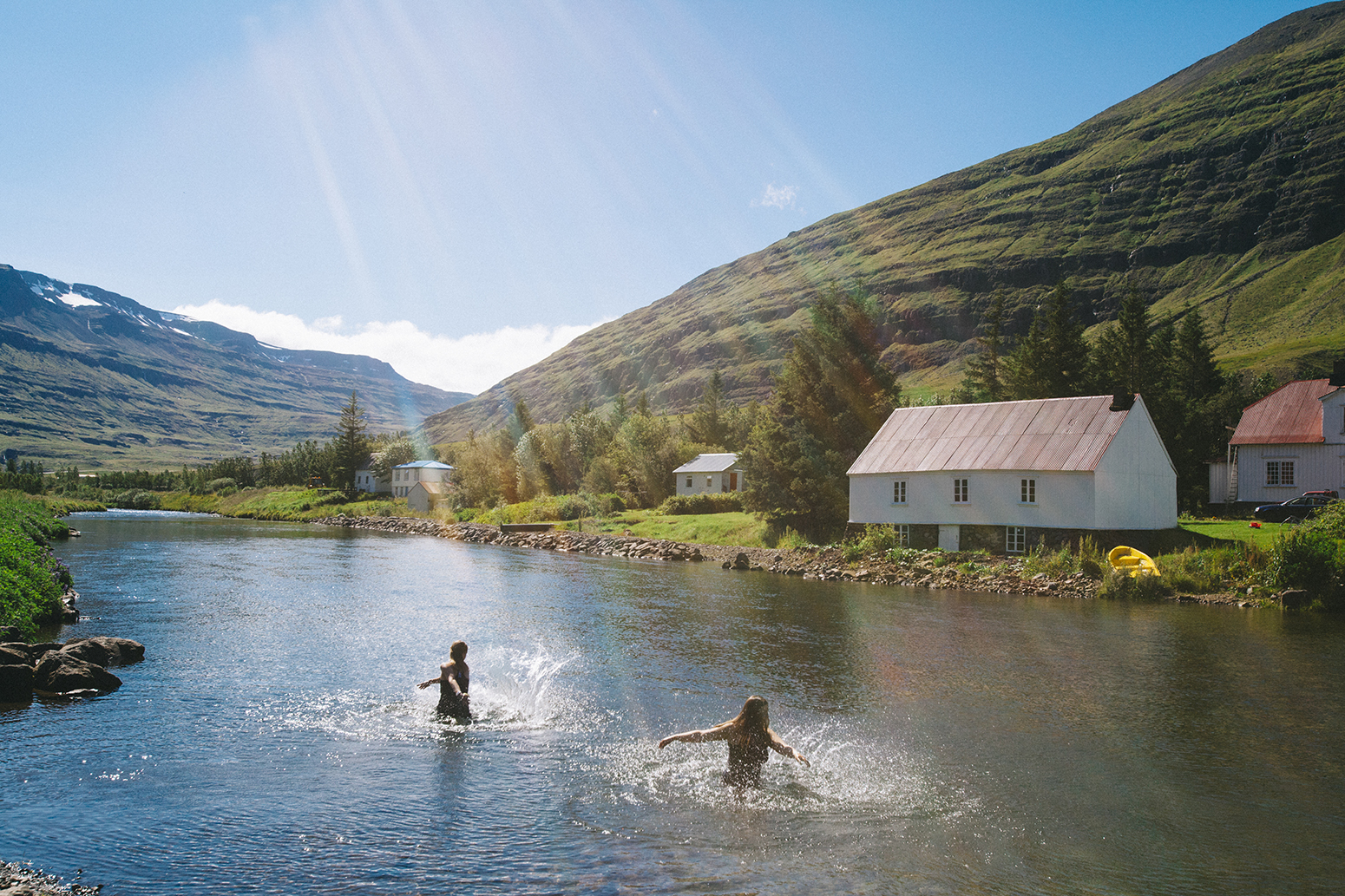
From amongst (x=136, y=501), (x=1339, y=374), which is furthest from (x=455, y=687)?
(x=136, y=501)

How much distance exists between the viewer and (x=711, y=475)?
8650 centimetres

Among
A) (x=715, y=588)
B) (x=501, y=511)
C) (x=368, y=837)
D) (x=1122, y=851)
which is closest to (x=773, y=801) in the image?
(x=1122, y=851)

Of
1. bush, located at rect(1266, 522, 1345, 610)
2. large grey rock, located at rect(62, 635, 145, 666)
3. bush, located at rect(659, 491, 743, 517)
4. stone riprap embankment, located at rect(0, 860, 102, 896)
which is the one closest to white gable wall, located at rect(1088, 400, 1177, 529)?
bush, located at rect(1266, 522, 1345, 610)

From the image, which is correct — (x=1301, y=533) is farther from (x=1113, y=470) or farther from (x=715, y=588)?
(x=715, y=588)

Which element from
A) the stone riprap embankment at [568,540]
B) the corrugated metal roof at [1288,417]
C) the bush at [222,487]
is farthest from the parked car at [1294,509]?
the bush at [222,487]

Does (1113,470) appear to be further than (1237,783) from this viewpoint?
Yes

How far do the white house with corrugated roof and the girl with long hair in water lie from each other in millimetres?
30175

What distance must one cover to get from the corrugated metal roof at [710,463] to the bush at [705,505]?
479 inches

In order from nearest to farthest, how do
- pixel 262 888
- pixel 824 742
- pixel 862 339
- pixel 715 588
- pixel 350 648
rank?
1. pixel 262 888
2. pixel 824 742
3. pixel 350 648
4. pixel 715 588
5. pixel 862 339

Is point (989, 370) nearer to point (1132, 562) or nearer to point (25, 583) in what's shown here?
point (1132, 562)

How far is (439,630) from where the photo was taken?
1024 inches

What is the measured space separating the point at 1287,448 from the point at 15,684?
199 ft

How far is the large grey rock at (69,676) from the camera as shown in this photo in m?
16.6

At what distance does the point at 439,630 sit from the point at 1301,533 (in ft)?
102
